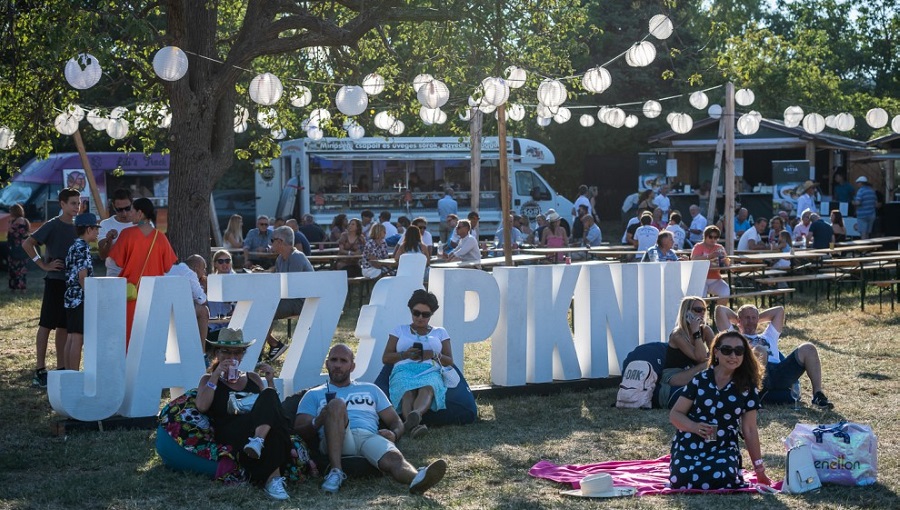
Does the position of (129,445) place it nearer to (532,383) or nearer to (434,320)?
(434,320)

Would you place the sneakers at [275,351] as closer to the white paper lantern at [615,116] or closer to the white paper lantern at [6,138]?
the white paper lantern at [6,138]

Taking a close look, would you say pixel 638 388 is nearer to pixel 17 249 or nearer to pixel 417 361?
pixel 417 361

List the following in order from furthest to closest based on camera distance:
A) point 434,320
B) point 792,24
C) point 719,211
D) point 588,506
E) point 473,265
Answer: point 792,24 → point 719,211 → point 473,265 → point 434,320 → point 588,506

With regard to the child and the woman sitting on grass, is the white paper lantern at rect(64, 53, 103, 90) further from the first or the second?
the woman sitting on grass

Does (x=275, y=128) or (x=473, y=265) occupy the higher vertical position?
(x=275, y=128)

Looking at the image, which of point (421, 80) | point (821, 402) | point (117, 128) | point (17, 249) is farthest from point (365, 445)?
point (17, 249)

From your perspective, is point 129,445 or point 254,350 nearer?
point 129,445

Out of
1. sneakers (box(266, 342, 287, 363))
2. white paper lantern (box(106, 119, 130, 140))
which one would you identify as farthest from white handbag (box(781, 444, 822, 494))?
white paper lantern (box(106, 119, 130, 140))

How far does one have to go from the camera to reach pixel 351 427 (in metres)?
6.98

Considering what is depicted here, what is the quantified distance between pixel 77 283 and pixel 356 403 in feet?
11.1

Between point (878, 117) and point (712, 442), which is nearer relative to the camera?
point (712, 442)

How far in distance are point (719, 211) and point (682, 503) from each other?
69.4ft

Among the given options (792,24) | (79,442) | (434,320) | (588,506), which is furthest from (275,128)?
(792,24)

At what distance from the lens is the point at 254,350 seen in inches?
342
